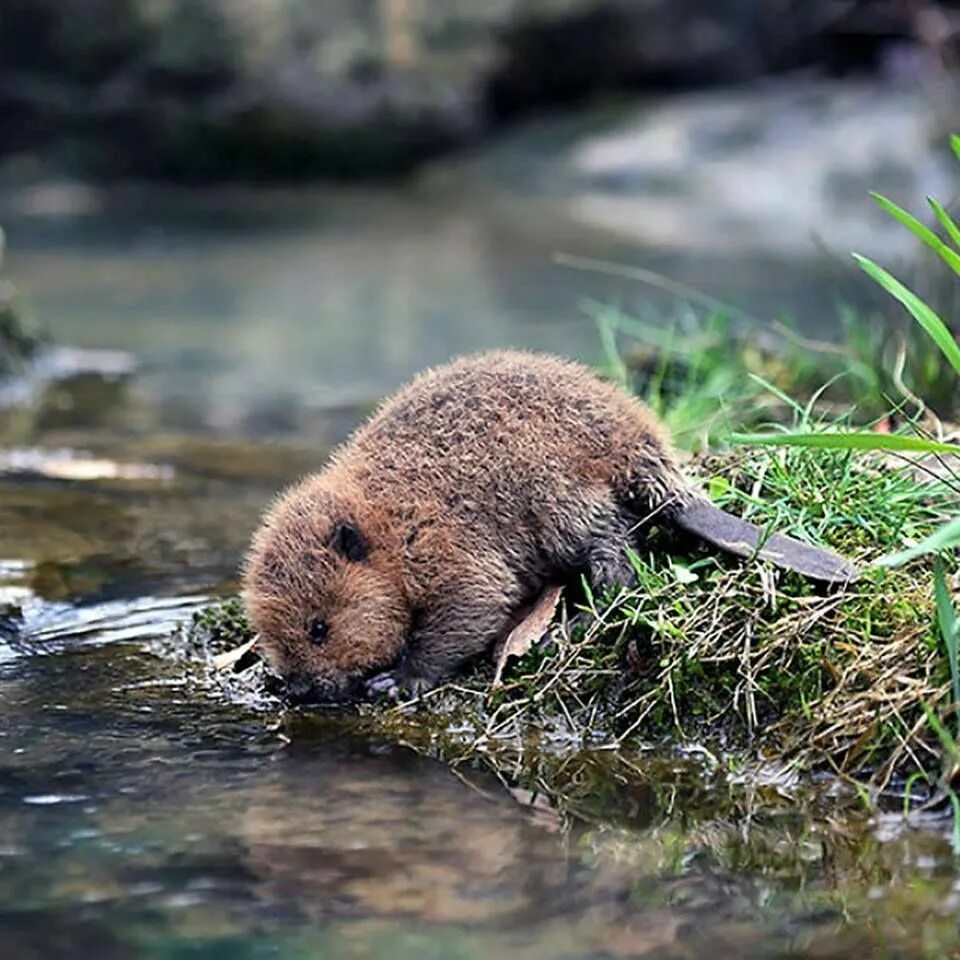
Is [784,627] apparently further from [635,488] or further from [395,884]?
[395,884]

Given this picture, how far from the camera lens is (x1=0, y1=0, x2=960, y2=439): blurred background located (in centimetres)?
1405

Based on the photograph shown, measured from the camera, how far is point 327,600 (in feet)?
15.1

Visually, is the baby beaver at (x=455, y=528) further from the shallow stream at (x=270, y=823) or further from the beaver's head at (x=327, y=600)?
the shallow stream at (x=270, y=823)

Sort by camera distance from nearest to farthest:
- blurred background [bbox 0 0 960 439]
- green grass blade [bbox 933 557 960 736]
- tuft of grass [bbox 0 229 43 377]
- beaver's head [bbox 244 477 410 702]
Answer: green grass blade [bbox 933 557 960 736]
beaver's head [bbox 244 477 410 702]
tuft of grass [bbox 0 229 43 377]
blurred background [bbox 0 0 960 439]

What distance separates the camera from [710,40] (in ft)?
66.0

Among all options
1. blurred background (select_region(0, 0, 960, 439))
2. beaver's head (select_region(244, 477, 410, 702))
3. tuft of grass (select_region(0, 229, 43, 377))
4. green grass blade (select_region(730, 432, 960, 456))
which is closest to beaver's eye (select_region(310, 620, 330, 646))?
beaver's head (select_region(244, 477, 410, 702))

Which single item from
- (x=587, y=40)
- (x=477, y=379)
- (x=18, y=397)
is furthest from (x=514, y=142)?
(x=477, y=379)

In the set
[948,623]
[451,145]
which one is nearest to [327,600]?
[948,623]

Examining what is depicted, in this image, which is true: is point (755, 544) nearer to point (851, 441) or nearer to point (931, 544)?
point (851, 441)

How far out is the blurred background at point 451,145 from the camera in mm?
14055

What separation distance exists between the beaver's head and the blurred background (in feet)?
26.1

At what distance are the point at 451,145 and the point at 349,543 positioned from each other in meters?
15.5

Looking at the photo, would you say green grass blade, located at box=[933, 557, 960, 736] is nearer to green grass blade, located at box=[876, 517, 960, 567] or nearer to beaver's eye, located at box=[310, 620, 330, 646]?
green grass blade, located at box=[876, 517, 960, 567]

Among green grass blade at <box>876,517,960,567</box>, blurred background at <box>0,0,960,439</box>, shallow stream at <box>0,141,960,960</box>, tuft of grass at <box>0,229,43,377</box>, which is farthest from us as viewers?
blurred background at <box>0,0,960,439</box>
